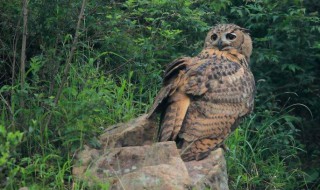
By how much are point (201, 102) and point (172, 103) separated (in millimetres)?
246

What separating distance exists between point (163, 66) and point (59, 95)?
2.07 m

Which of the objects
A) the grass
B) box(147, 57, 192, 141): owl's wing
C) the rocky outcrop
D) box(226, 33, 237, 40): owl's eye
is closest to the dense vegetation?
the grass

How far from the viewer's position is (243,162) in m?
7.60

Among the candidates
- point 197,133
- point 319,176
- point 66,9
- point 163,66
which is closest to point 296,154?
point 319,176

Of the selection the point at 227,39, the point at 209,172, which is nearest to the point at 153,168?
the point at 209,172

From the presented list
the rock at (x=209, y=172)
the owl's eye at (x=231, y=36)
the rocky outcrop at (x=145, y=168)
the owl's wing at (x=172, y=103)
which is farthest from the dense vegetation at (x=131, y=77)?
the rock at (x=209, y=172)

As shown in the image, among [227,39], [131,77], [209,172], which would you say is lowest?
[131,77]

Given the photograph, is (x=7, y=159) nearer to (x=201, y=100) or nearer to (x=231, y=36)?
(x=201, y=100)

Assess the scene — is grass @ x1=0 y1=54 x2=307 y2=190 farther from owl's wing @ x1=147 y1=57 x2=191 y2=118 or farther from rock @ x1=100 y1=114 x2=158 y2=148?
owl's wing @ x1=147 y1=57 x2=191 y2=118

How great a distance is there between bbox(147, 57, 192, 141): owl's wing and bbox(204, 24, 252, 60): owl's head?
1.95 ft

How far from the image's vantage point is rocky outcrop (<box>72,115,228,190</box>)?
5637mm

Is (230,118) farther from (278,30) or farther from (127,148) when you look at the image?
(278,30)

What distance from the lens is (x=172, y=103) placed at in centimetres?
665

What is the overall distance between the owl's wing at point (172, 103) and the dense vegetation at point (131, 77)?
52 cm
